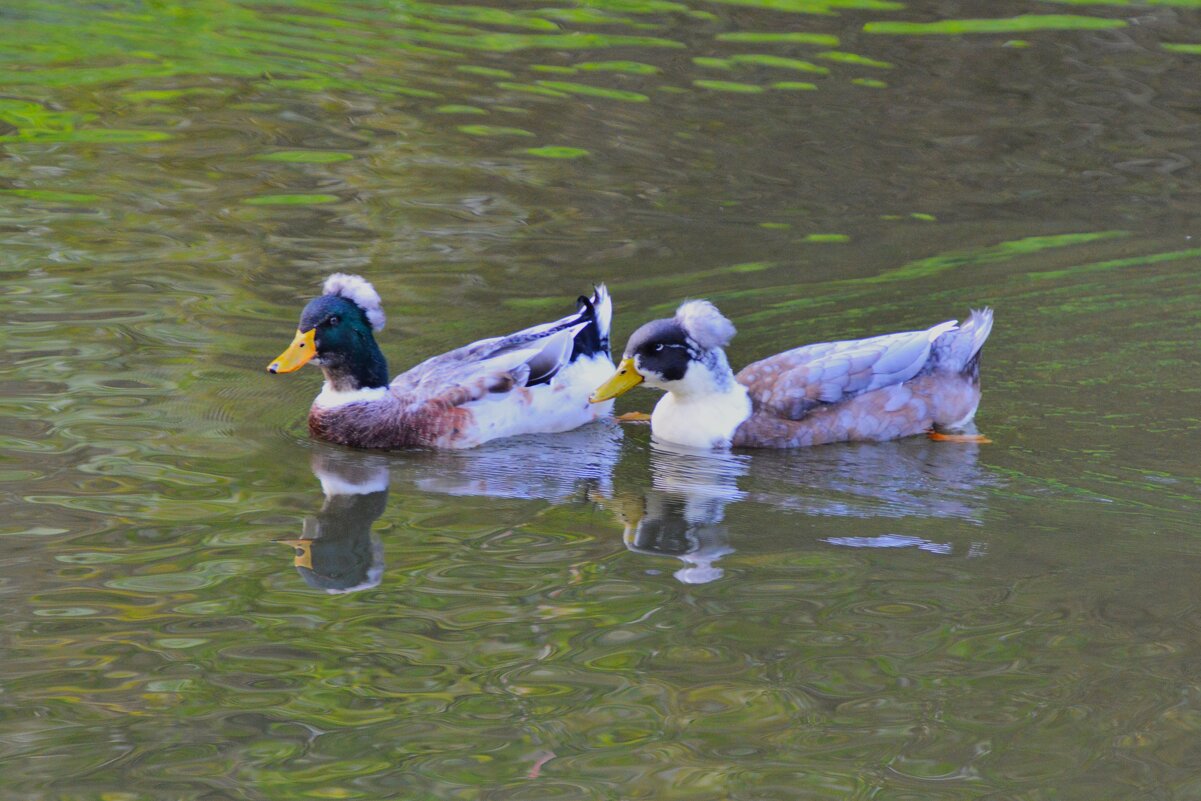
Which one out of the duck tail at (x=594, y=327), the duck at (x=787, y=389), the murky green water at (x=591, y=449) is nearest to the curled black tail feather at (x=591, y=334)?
the duck tail at (x=594, y=327)

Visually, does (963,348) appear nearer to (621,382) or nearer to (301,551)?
(621,382)

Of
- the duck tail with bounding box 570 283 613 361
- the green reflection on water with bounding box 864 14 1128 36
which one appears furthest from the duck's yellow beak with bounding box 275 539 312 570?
the green reflection on water with bounding box 864 14 1128 36

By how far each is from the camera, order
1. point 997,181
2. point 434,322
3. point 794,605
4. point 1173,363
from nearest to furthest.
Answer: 1. point 794,605
2. point 1173,363
3. point 434,322
4. point 997,181

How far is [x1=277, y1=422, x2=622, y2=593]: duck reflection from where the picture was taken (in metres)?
7.74

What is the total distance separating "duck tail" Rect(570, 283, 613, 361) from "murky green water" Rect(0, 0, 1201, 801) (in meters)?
0.62

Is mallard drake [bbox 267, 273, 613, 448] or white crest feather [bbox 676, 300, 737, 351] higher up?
white crest feather [bbox 676, 300, 737, 351]

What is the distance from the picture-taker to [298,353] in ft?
31.0

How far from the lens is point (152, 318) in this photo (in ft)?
36.9

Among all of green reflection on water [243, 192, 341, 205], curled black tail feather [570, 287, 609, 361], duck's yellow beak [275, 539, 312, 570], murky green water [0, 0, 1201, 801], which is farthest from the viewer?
green reflection on water [243, 192, 341, 205]

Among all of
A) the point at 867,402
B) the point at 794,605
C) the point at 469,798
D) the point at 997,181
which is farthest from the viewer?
the point at 997,181

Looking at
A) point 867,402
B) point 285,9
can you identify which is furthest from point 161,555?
point 285,9

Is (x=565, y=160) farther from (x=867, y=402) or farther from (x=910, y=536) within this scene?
(x=910, y=536)

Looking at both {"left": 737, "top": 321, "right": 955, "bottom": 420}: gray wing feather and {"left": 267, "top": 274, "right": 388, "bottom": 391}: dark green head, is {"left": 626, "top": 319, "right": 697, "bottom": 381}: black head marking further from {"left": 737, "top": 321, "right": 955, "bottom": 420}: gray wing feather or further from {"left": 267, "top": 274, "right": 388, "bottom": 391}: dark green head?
{"left": 267, "top": 274, "right": 388, "bottom": 391}: dark green head

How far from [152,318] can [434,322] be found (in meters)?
1.96
